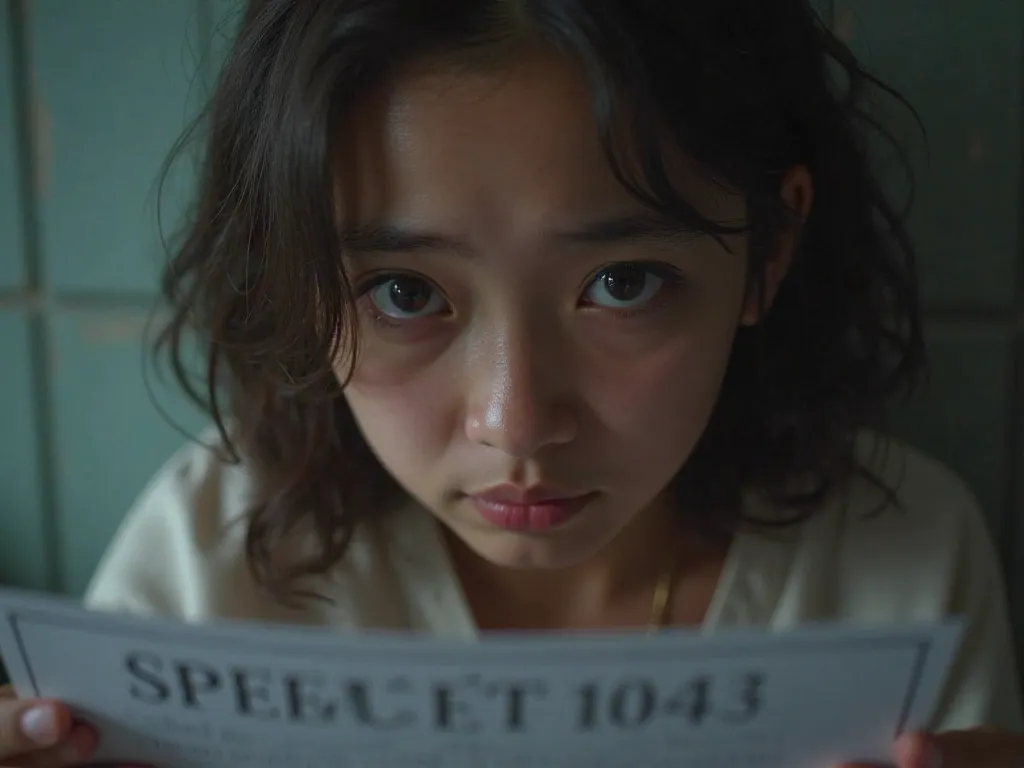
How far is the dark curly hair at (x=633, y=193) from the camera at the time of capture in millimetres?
347

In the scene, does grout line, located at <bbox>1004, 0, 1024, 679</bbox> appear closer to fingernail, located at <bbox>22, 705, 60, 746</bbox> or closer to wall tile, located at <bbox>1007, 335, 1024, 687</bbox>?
wall tile, located at <bbox>1007, 335, 1024, 687</bbox>

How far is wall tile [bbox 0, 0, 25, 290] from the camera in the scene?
1.82 ft

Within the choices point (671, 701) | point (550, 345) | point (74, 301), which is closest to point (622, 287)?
point (550, 345)

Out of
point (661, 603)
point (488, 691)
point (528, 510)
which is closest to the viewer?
point (488, 691)

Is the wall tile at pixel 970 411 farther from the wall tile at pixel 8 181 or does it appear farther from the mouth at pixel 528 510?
the wall tile at pixel 8 181

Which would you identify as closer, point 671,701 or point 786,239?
point 671,701

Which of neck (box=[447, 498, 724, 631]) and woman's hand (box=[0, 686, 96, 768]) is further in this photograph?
neck (box=[447, 498, 724, 631])

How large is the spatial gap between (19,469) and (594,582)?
0.39m

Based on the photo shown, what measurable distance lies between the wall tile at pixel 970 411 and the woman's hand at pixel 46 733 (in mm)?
455

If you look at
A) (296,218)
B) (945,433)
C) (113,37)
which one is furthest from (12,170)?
(945,433)

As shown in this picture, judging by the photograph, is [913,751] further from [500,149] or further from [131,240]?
[131,240]

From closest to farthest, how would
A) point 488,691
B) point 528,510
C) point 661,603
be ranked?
point 488,691, point 528,510, point 661,603

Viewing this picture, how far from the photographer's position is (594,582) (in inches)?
20.7

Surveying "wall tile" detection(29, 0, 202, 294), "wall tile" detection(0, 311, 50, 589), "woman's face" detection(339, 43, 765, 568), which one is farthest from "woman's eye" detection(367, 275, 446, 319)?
"wall tile" detection(0, 311, 50, 589)
